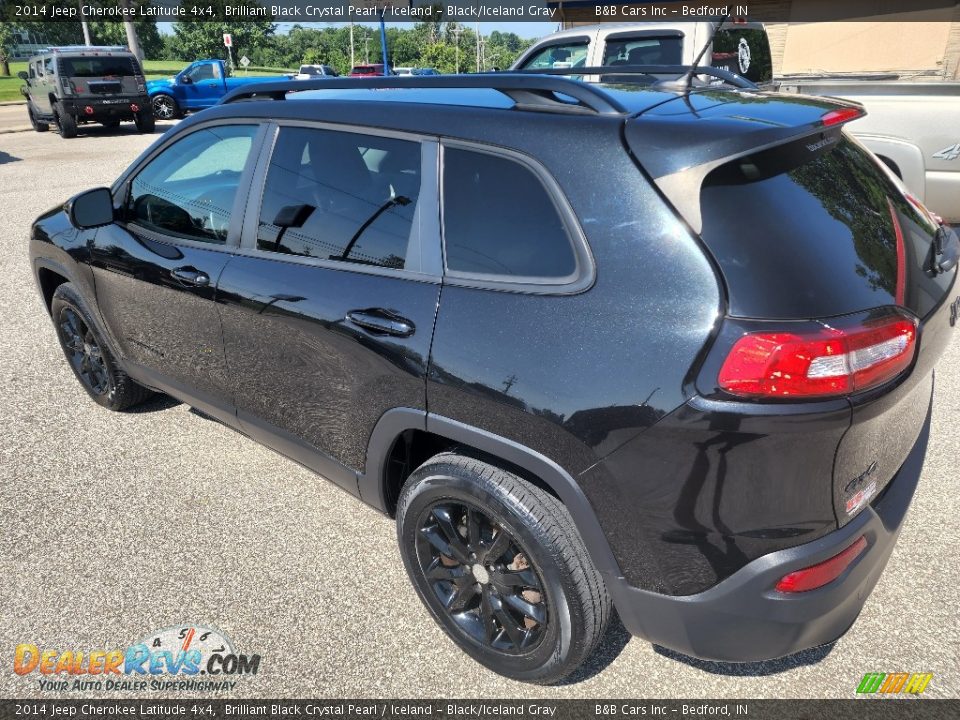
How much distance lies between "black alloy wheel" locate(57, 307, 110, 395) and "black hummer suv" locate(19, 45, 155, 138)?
16.1 metres

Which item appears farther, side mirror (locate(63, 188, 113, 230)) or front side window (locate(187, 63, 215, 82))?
front side window (locate(187, 63, 215, 82))

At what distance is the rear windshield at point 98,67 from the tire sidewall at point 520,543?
1906 cm

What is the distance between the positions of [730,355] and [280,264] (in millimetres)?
1672

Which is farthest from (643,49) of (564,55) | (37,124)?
(37,124)

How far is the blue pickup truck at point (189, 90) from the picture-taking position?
72.8 feet

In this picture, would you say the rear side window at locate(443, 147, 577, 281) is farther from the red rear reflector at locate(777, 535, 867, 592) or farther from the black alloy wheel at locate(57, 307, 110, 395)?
the black alloy wheel at locate(57, 307, 110, 395)

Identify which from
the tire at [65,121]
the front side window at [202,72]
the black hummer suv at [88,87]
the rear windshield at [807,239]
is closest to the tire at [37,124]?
the black hummer suv at [88,87]

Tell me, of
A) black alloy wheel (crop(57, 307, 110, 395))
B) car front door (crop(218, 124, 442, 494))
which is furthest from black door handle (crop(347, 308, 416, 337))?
black alloy wheel (crop(57, 307, 110, 395))

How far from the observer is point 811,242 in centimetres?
177

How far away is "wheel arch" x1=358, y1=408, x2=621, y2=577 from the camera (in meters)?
1.92

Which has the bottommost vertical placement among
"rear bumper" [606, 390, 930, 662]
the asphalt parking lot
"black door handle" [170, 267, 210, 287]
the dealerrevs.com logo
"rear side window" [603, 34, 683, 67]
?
the dealerrevs.com logo

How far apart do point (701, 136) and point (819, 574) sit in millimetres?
1131

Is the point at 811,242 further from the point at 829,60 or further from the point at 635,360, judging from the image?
the point at 829,60

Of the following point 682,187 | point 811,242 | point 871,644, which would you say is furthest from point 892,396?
point 871,644
